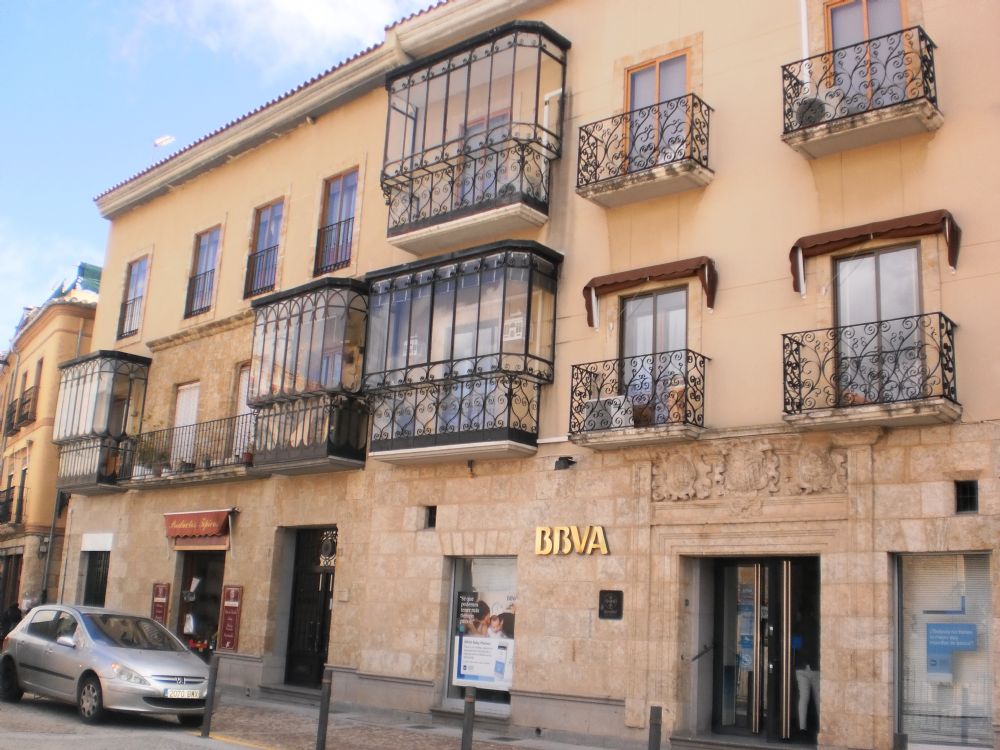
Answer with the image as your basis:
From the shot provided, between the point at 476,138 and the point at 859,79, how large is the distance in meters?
5.54

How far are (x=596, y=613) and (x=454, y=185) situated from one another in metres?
6.36

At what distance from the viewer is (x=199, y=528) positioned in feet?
63.1

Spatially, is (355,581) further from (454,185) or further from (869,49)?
(869,49)

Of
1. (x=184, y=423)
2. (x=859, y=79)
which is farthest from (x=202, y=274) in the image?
(x=859, y=79)

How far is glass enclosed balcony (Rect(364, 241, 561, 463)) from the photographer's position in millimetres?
14125

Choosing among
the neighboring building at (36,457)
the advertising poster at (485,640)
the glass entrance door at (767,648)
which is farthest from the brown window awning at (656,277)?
the neighboring building at (36,457)

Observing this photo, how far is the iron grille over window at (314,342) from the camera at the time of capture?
16.5 meters

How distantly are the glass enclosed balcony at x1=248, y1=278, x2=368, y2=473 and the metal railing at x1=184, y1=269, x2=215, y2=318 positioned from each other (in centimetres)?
382

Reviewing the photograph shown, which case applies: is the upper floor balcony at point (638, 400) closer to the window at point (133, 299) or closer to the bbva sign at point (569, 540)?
the bbva sign at point (569, 540)

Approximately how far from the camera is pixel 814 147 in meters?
12.0

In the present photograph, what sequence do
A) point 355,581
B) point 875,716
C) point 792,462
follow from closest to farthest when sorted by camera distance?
point 875,716
point 792,462
point 355,581

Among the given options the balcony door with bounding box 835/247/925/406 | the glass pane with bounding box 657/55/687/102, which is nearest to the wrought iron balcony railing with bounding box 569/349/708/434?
the balcony door with bounding box 835/247/925/406

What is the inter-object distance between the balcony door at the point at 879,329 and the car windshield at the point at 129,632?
29.4 ft

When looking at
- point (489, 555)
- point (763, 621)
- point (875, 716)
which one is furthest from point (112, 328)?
point (875, 716)
